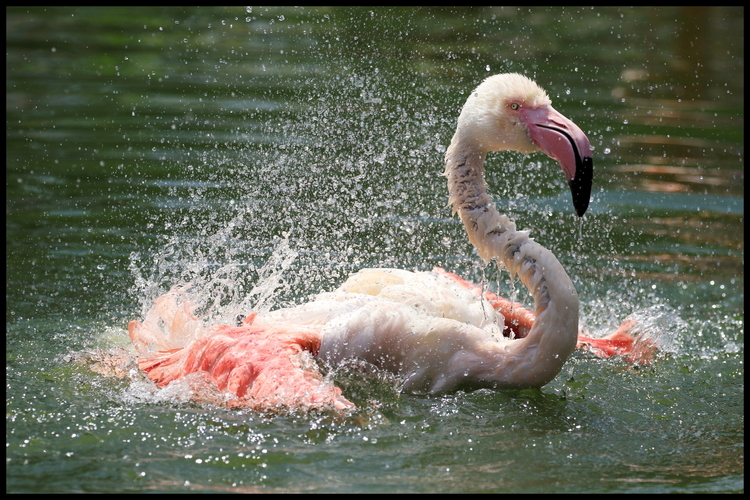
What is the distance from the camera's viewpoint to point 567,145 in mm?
4285

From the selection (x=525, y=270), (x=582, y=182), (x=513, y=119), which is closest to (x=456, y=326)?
(x=525, y=270)

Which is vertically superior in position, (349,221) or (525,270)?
(349,221)

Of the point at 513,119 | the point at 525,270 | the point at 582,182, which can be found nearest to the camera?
the point at 582,182

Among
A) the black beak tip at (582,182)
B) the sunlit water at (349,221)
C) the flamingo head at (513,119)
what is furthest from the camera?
the flamingo head at (513,119)

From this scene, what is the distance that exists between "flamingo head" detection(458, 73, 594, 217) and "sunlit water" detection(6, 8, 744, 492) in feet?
2.25

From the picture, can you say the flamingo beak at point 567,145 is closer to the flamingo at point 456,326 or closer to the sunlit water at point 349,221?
the flamingo at point 456,326

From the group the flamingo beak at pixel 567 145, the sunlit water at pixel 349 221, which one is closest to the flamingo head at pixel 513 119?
the flamingo beak at pixel 567 145

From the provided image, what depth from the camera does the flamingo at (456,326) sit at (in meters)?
4.22

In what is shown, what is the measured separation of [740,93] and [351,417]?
365 inches

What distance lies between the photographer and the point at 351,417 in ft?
13.1

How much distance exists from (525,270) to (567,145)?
24.6 inches

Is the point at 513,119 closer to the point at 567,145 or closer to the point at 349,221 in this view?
the point at 567,145

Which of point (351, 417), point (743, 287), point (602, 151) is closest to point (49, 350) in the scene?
point (351, 417)
